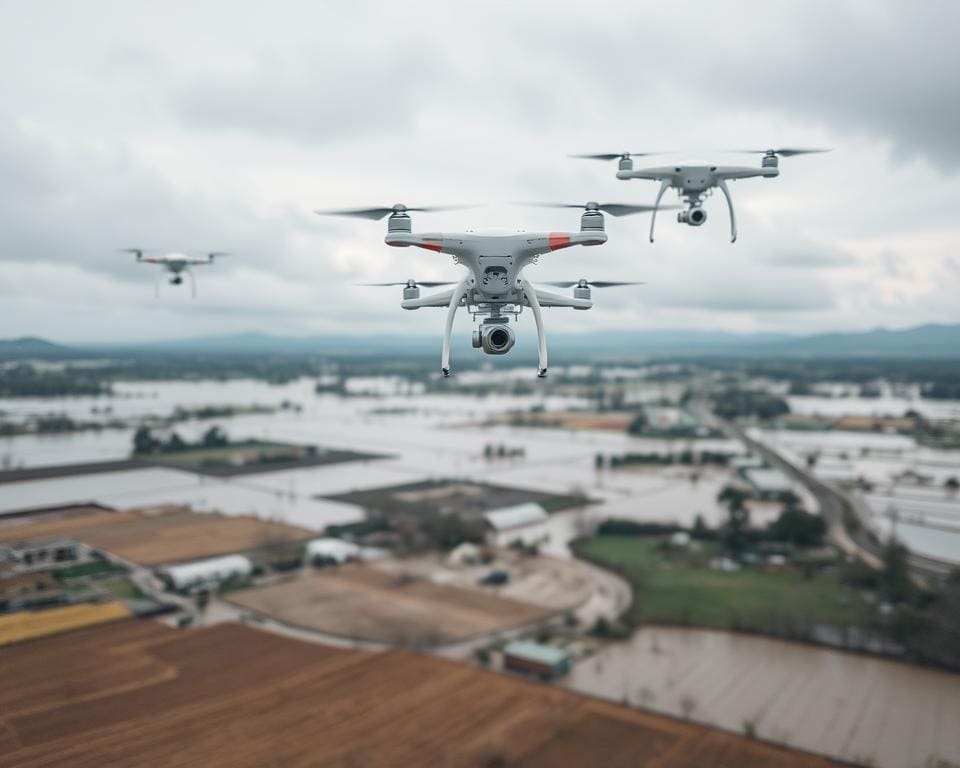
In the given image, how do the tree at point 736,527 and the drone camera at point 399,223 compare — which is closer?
the drone camera at point 399,223

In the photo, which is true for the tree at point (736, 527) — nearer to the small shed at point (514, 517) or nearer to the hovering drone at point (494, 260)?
the small shed at point (514, 517)

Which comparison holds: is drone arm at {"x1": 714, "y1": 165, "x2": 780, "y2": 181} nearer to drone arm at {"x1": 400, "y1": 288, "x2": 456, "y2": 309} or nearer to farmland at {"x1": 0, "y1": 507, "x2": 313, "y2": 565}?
drone arm at {"x1": 400, "y1": 288, "x2": 456, "y2": 309}

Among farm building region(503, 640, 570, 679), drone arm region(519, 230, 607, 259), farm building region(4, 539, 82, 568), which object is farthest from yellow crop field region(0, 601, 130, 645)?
drone arm region(519, 230, 607, 259)

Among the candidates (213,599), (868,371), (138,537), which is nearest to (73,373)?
(138,537)

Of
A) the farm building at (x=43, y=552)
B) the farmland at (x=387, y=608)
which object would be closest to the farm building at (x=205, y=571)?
the farmland at (x=387, y=608)

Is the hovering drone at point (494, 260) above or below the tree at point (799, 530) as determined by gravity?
above

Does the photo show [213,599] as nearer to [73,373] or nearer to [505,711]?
[505,711]
